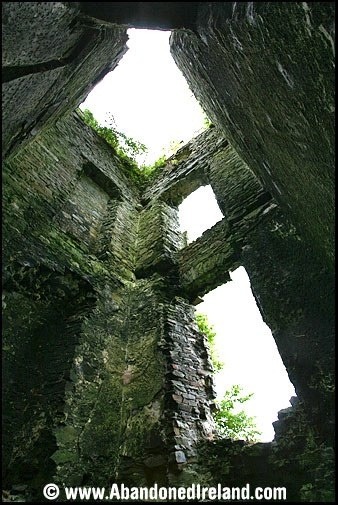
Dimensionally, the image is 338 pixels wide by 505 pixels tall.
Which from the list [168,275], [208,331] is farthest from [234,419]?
[168,275]

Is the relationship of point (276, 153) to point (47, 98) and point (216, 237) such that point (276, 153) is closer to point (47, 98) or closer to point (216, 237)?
point (216, 237)

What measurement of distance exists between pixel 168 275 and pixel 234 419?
5162mm

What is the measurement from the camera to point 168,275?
5848mm

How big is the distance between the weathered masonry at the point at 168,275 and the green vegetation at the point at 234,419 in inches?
165

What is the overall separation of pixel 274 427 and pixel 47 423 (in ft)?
7.55

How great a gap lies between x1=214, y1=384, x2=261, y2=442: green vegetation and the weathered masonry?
4188 mm

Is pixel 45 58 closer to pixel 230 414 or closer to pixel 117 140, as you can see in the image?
pixel 117 140

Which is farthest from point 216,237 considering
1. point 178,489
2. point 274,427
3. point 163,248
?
point 178,489

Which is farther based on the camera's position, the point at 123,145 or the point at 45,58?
the point at 123,145

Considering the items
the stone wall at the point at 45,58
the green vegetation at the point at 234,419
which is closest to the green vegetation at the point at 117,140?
the stone wall at the point at 45,58

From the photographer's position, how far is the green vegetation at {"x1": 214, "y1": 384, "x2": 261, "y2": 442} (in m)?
8.49

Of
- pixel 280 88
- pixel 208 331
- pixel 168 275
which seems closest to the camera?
pixel 280 88

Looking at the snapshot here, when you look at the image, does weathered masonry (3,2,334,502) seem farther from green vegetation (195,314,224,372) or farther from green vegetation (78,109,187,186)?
green vegetation (78,109,187,186)

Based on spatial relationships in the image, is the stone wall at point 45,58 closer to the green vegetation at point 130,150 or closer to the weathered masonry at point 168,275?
the weathered masonry at point 168,275
